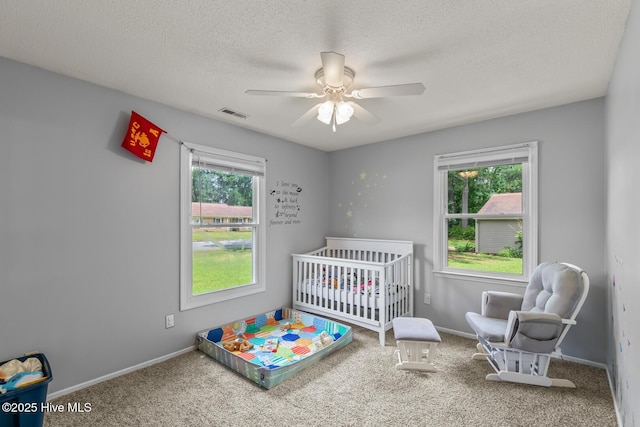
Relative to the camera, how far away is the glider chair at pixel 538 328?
2172 millimetres

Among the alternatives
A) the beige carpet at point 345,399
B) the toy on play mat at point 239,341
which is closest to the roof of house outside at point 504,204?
the beige carpet at point 345,399

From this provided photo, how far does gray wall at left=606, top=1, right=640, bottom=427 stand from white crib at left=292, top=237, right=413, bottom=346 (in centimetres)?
168

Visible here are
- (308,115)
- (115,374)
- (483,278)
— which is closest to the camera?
(308,115)

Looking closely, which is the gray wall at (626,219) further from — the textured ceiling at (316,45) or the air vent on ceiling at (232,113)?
the air vent on ceiling at (232,113)

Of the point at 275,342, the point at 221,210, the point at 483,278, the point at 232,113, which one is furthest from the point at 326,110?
the point at 483,278

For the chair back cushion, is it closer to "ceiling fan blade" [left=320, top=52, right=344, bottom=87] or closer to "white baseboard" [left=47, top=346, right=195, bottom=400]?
"ceiling fan blade" [left=320, top=52, right=344, bottom=87]

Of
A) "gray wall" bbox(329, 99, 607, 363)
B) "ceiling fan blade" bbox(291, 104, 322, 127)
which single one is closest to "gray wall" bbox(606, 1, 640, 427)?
"gray wall" bbox(329, 99, 607, 363)

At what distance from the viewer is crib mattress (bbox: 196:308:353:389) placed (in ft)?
7.79

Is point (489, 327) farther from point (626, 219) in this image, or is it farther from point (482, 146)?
point (482, 146)

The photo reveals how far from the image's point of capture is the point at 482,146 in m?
3.20

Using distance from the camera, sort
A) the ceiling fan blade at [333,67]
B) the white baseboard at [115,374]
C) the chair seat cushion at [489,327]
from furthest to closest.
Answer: the chair seat cushion at [489,327], the white baseboard at [115,374], the ceiling fan blade at [333,67]

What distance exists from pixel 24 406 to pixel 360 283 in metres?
2.69

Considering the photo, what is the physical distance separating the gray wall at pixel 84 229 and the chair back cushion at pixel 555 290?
296 centimetres

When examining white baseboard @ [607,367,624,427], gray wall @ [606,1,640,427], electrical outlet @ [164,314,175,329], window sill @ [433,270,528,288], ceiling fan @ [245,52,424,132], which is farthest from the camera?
window sill @ [433,270,528,288]
